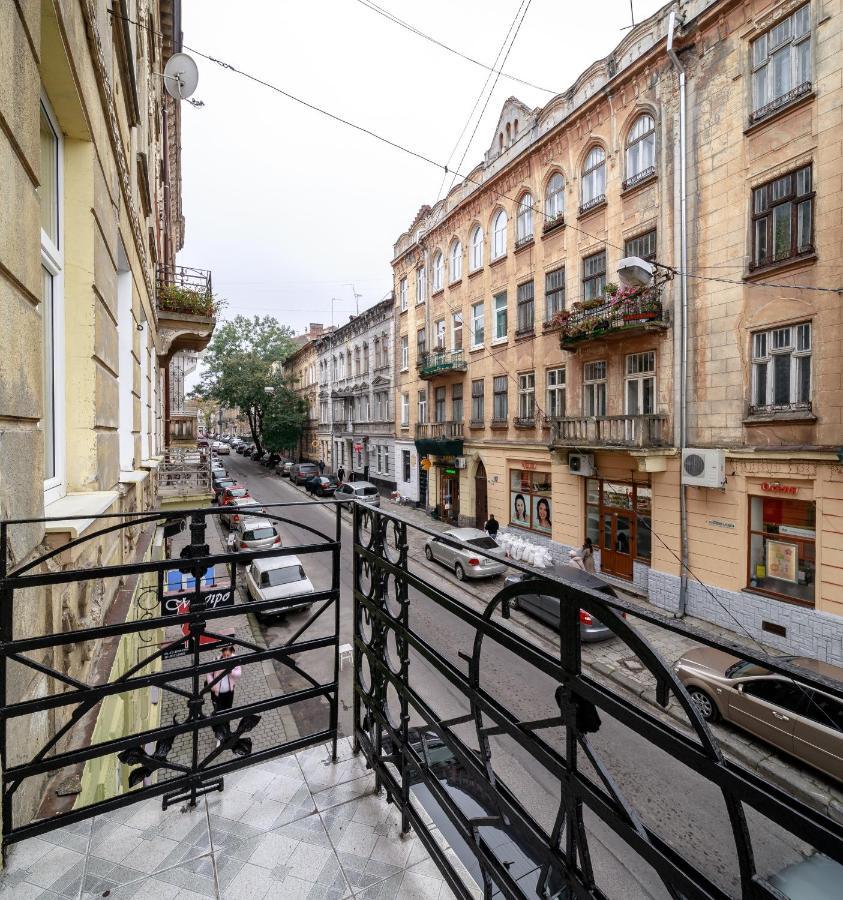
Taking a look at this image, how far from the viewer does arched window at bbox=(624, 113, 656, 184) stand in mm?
12266

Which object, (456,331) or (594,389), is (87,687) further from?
(456,331)

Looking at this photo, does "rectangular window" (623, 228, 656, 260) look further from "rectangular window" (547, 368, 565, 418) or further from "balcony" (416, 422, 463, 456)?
"balcony" (416, 422, 463, 456)

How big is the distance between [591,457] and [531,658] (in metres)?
13.0

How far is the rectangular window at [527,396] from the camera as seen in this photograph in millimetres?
16500

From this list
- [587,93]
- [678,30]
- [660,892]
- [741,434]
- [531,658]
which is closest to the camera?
[531,658]

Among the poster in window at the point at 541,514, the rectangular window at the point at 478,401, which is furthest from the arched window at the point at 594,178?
the poster in window at the point at 541,514

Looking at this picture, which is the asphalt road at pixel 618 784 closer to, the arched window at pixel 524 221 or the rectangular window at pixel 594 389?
the rectangular window at pixel 594 389

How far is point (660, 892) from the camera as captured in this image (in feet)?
16.0

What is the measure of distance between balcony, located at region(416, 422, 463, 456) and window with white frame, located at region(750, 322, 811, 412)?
37.1 ft

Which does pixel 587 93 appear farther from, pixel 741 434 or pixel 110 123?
pixel 110 123

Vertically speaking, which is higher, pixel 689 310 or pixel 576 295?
pixel 576 295

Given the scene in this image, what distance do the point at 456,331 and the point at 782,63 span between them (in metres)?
12.7

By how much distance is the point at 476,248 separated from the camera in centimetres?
1945

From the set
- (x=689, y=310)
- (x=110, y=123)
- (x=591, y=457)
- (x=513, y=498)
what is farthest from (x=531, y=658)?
(x=513, y=498)
